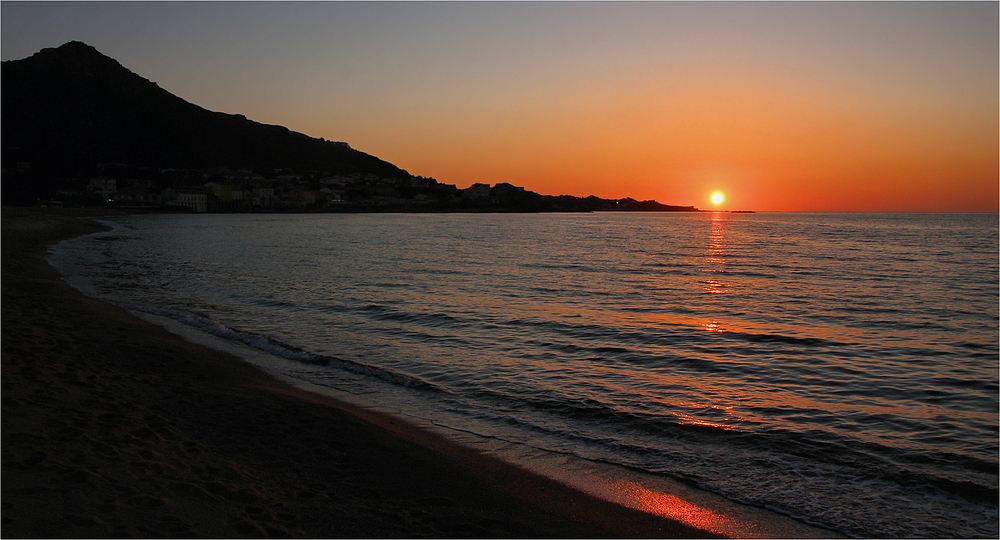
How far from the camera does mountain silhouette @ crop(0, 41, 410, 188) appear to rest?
151m

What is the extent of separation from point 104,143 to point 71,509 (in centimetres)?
19662

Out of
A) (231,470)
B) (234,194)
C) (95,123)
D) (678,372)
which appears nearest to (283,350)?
(231,470)

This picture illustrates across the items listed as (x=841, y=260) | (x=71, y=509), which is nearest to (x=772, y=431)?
(x=71, y=509)

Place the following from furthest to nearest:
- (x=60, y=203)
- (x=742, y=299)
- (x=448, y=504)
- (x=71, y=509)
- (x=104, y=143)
→ 1. (x=104, y=143)
2. (x=60, y=203)
3. (x=742, y=299)
4. (x=448, y=504)
5. (x=71, y=509)

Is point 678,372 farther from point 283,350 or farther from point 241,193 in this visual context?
point 241,193

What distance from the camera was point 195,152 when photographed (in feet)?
589

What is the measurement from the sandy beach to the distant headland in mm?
141060

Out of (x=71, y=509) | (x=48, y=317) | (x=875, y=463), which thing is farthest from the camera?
(x=48, y=317)

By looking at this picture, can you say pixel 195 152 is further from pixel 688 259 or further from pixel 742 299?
pixel 742 299

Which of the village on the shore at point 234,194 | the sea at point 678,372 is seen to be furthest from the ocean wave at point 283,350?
the village on the shore at point 234,194

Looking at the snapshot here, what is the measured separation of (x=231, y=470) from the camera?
215 inches

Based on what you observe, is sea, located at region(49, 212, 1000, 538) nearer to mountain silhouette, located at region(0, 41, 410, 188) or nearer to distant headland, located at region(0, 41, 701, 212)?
distant headland, located at region(0, 41, 701, 212)

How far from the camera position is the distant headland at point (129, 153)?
138 meters

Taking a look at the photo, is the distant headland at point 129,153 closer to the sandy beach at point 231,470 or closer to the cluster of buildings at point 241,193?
the cluster of buildings at point 241,193
